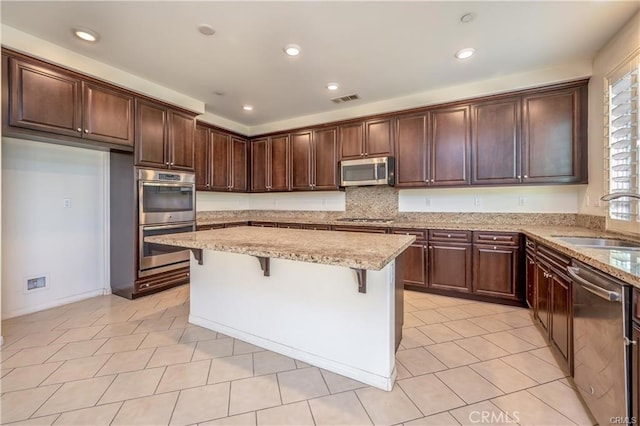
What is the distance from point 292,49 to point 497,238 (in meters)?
2.92

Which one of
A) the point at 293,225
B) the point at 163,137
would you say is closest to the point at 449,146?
the point at 293,225

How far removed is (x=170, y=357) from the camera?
6.86ft

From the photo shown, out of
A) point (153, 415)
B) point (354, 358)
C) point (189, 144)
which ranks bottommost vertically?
point (153, 415)

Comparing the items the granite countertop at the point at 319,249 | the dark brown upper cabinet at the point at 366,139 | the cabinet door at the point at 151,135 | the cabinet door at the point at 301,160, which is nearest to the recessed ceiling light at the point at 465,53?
the dark brown upper cabinet at the point at 366,139

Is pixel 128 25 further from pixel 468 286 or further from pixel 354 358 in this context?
pixel 468 286

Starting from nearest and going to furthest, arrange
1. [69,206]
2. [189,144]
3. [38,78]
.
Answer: [38,78]
[69,206]
[189,144]

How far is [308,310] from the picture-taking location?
2021 mm

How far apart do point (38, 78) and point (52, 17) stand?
0.61 metres

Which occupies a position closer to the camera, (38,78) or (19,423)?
(19,423)

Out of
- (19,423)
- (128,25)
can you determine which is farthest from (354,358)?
(128,25)

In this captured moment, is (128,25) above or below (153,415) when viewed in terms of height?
above

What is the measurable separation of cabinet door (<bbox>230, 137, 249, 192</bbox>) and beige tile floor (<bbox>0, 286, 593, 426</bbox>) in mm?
2799

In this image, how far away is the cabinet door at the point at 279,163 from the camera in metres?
4.87

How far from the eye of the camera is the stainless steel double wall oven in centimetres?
331
